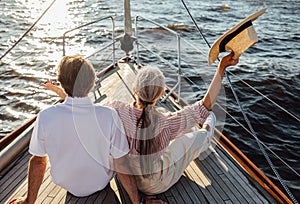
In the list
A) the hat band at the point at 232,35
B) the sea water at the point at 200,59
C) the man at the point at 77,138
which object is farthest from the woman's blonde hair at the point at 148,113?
the sea water at the point at 200,59

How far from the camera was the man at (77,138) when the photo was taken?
1.85m

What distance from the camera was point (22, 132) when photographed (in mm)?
3111

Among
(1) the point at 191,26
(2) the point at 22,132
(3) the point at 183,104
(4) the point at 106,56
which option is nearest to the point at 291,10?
(1) the point at 191,26

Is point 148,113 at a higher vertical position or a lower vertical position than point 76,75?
lower

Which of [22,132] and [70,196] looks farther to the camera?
[22,132]

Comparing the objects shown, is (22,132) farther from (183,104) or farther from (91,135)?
(183,104)

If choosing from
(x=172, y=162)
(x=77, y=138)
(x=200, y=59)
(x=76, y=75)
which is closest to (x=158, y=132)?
(x=172, y=162)

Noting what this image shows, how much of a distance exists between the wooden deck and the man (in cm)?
24

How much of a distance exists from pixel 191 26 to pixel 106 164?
33.5 ft

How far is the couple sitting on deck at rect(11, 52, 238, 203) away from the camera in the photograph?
1886mm

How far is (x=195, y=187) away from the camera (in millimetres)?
2486

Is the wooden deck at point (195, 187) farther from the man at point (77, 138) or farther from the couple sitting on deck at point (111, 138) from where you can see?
the man at point (77, 138)

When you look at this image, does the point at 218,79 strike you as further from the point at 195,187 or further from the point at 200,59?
the point at 200,59

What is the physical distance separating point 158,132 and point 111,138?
286mm
